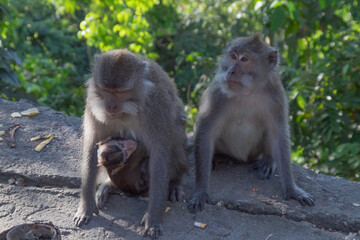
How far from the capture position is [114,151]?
3.25 meters

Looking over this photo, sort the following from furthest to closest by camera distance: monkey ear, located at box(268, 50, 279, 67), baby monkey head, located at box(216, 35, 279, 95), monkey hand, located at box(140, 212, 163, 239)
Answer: monkey ear, located at box(268, 50, 279, 67) → baby monkey head, located at box(216, 35, 279, 95) → monkey hand, located at box(140, 212, 163, 239)

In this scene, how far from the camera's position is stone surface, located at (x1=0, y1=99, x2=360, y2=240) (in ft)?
10.8

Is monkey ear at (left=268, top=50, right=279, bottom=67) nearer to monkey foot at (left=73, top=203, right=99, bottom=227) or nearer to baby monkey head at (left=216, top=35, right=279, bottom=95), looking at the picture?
baby monkey head at (left=216, top=35, right=279, bottom=95)

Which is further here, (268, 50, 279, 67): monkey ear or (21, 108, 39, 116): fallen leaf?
(21, 108, 39, 116): fallen leaf

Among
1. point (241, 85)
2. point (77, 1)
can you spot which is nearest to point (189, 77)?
point (77, 1)

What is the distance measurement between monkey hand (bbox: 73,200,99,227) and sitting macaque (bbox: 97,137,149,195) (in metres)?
0.30

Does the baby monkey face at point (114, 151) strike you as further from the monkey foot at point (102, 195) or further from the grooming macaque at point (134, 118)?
the monkey foot at point (102, 195)

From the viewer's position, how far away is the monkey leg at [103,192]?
3570mm

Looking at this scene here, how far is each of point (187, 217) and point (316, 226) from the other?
1.02 m

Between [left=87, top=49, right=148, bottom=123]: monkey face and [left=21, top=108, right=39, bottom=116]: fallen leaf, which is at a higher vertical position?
[left=87, top=49, right=148, bottom=123]: monkey face

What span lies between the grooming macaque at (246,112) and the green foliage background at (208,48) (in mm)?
1067

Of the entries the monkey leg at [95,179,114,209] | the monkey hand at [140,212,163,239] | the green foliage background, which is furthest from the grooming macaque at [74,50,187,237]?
the green foliage background

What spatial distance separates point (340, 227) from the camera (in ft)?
11.4

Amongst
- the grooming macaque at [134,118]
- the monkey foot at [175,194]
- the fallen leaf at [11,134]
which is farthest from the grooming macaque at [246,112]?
the fallen leaf at [11,134]
